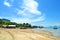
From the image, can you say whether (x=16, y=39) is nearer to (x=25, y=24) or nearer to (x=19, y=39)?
(x=19, y=39)

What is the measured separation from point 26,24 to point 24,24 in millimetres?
2855

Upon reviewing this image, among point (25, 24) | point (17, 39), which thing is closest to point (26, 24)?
point (25, 24)

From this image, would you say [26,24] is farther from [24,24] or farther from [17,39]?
[17,39]

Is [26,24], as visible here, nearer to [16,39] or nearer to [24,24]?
[24,24]

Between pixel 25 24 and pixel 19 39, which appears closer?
pixel 19 39

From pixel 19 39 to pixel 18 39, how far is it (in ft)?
0.49

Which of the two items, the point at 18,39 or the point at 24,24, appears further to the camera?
the point at 24,24

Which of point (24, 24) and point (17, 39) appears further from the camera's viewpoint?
point (24, 24)

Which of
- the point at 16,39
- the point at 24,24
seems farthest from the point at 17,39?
the point at 24,24

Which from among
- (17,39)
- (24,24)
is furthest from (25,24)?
(17,39)

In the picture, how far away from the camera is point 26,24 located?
159m

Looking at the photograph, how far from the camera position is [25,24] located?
520 ft

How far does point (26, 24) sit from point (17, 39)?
456 ft

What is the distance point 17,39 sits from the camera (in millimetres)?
20156
